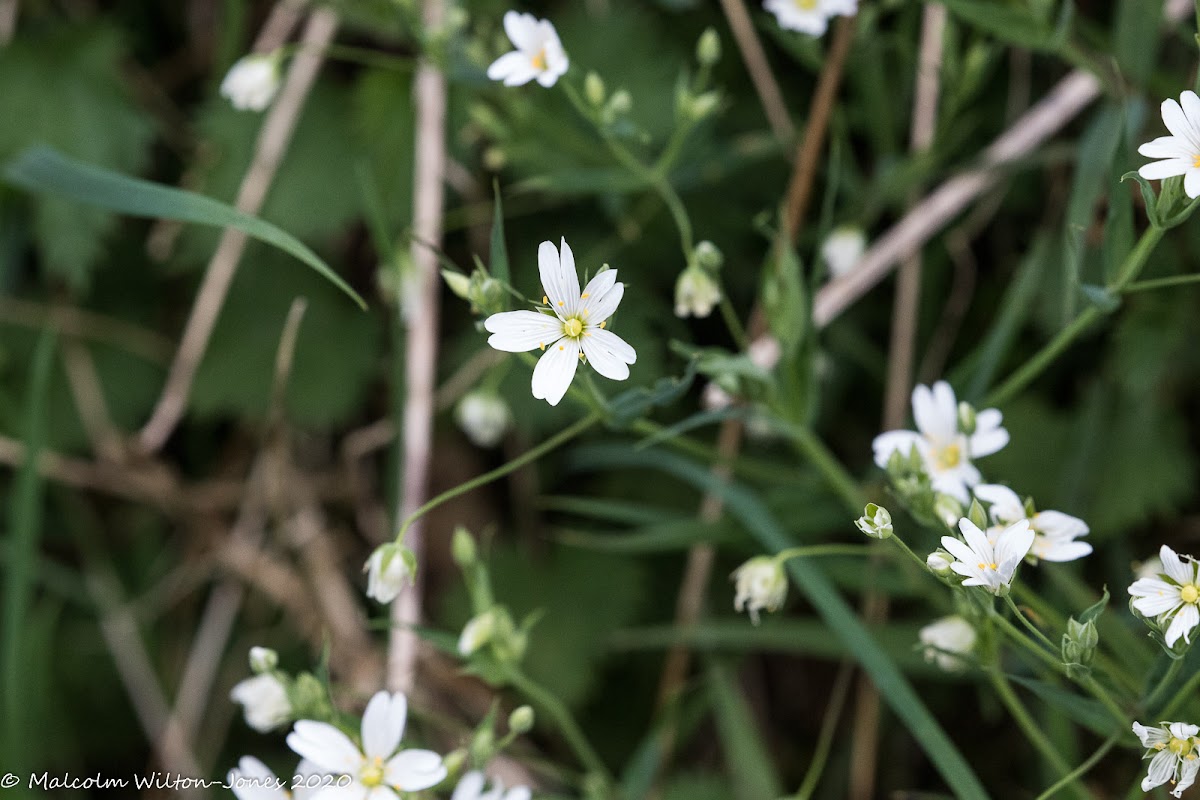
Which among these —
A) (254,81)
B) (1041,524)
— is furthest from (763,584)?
(254,81)

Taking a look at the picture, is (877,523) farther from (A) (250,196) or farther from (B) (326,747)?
(A) (250,196)

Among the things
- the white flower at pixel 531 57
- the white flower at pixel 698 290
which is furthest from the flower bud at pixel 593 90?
the white flower at pixel 698 290

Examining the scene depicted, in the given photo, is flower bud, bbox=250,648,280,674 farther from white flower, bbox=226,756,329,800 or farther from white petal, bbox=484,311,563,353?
white petal, bbox=484,311,563,353

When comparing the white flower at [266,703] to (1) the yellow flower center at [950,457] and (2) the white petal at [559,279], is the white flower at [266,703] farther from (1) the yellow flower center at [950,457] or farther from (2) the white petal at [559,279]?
(1) the yellow flower center at [950,457]

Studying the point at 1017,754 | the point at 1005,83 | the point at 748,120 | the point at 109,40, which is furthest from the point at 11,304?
the point at 1017,754

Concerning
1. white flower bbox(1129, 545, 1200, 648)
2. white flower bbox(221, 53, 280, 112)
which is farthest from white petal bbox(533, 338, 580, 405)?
white flower bbox(221, 53, 280, 112)

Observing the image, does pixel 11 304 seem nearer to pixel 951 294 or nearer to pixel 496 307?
pixel 496 307
